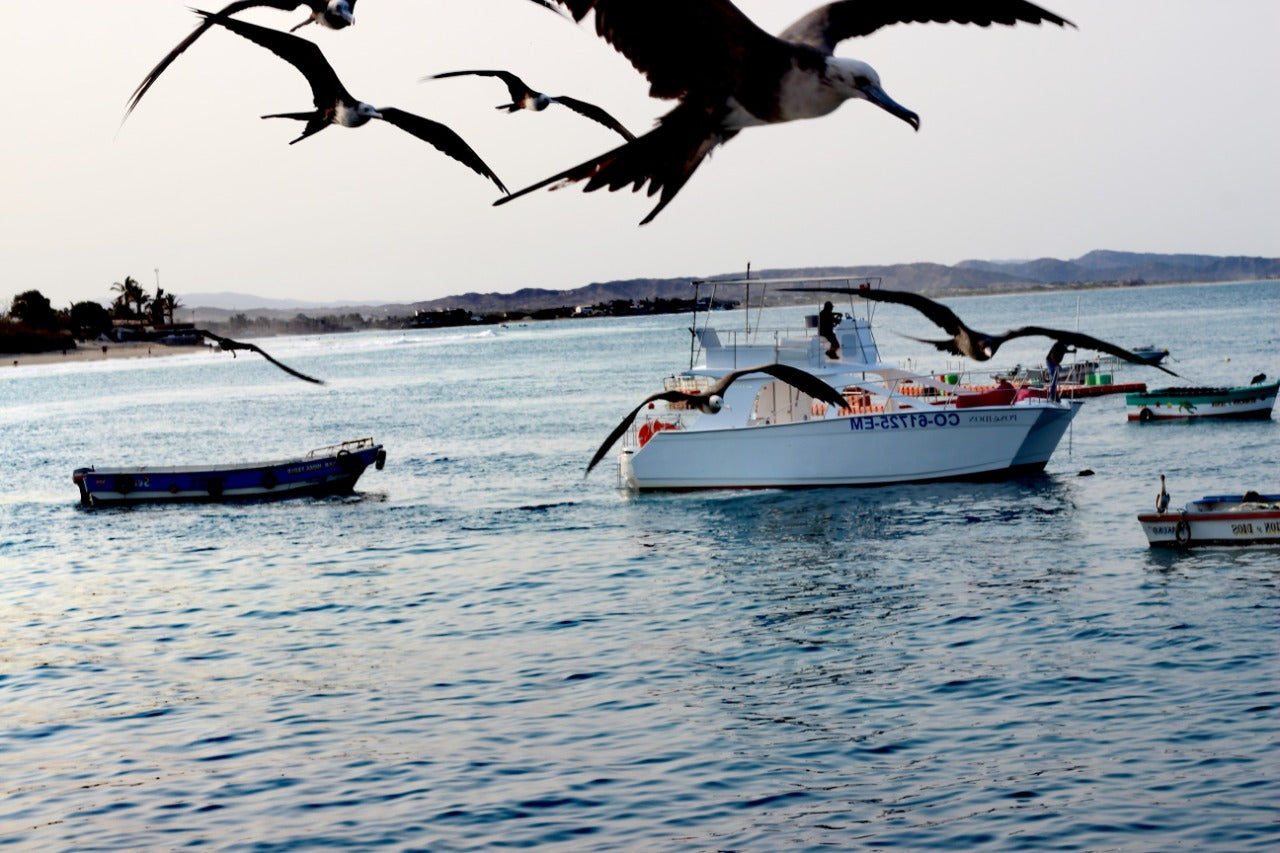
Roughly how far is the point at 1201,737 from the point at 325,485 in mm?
35091

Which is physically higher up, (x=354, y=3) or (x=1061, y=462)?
(x=354, y=3)

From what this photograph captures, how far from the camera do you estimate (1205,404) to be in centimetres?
5712

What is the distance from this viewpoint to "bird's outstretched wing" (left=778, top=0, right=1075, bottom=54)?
2.93 m

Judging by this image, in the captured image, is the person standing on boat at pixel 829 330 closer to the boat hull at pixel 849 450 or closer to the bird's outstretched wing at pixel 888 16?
the boat hull at pixel 849 450

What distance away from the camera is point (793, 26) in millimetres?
3139

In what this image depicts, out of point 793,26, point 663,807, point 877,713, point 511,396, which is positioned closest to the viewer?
point 793,26

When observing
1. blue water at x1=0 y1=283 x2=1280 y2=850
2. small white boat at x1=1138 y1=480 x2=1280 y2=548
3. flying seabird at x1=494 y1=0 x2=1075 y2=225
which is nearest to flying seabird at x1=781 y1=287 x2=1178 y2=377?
flying seabird at x1=494 y1=0 x2=1075 y2=225

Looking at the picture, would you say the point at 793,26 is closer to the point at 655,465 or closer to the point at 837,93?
the point at 837,93

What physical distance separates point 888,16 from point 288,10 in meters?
1.30

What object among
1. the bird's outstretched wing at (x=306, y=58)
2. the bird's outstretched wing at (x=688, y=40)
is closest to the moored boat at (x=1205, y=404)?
the bird's outstretched wing at (x=306, y=58)

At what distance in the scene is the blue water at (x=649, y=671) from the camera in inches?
630

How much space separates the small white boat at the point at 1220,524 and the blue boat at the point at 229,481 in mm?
26509

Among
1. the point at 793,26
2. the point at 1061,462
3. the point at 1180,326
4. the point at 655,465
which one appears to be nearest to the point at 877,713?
the point at 793,26

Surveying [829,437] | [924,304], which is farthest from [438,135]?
[829,437]
